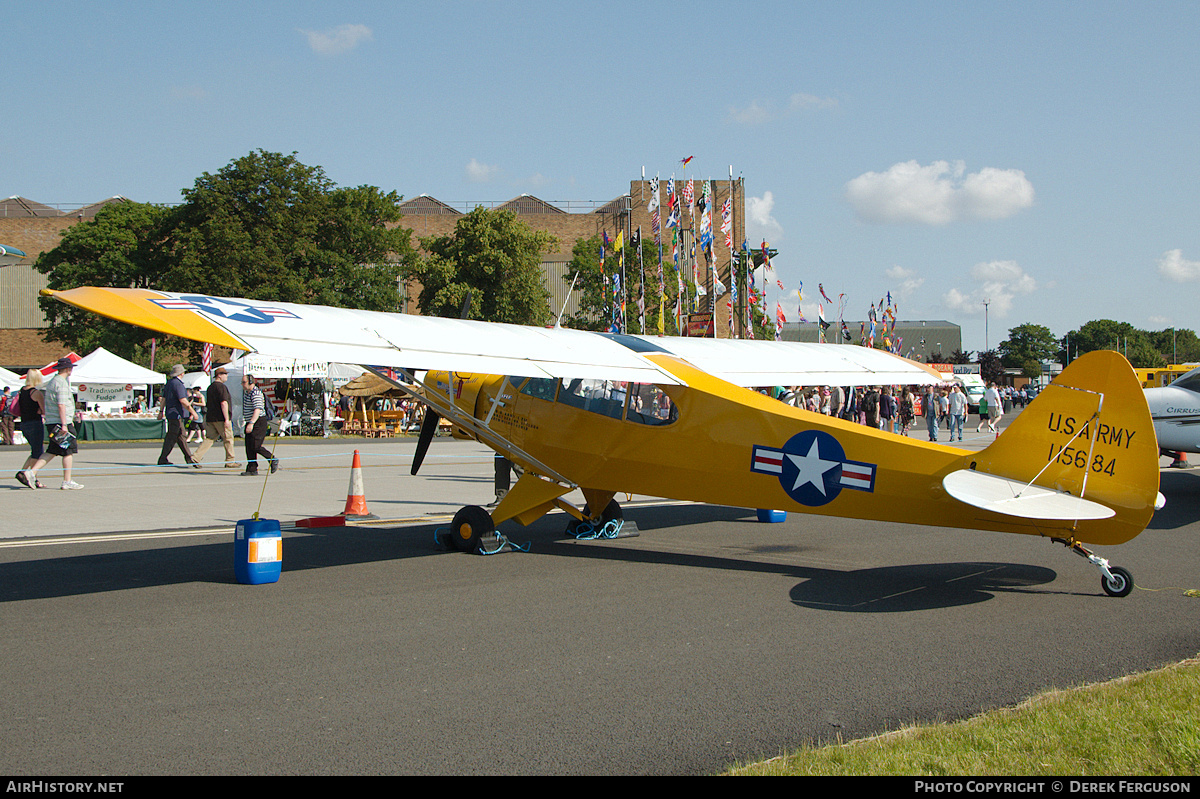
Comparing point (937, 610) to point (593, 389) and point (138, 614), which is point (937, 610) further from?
point (138, 614)

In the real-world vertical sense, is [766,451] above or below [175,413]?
above

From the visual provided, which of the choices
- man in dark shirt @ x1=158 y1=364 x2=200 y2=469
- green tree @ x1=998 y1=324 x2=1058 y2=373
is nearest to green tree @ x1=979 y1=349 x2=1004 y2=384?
green tree @ x1=998 y1=324 x2=1058 y2=373

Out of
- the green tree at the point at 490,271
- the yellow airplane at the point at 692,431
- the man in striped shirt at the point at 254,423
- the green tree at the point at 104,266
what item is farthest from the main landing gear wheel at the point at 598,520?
the green tree at the point at 104,266

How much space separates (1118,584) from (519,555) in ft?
18.1

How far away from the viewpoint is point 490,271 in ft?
175

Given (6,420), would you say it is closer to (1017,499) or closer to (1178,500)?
(1017,499)

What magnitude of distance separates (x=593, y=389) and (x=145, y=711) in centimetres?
572

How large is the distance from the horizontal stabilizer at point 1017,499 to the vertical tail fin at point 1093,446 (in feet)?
0.37

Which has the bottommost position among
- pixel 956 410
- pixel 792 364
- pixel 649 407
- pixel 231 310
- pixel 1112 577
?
pixel 1112 577

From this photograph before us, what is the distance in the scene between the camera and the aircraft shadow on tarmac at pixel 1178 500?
1149cm

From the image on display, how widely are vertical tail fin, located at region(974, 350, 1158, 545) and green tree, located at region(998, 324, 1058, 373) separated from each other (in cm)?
15405

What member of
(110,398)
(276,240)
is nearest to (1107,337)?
(276,240)

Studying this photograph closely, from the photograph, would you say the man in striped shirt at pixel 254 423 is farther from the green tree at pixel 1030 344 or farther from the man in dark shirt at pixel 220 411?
the green tree at pixel 1030 344
